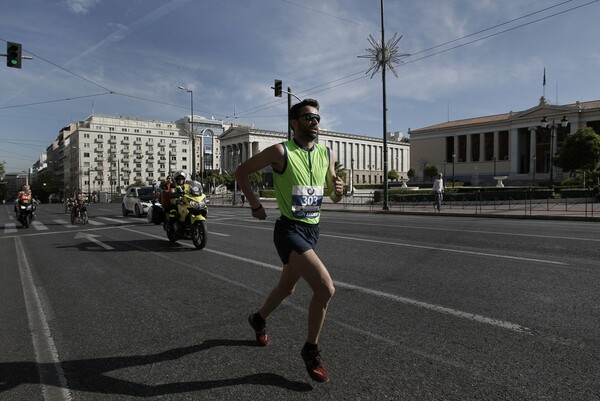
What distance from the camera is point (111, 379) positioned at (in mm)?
2752

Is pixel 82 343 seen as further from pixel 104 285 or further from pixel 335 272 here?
pixel 335 272

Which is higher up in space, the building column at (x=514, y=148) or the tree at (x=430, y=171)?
the building column at (x=514, y=148)

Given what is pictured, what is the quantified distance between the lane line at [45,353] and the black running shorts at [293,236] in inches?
62.9

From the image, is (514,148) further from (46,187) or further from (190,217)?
(46,187)

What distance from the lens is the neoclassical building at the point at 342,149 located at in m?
107

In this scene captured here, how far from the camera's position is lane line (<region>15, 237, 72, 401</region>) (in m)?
2.60

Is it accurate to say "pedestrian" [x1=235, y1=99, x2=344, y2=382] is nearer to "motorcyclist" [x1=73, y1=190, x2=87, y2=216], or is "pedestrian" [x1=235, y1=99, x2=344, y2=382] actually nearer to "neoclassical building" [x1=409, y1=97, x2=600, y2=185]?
"motorcyclist" [x1=73, y1=190, x2=87, y2=216]

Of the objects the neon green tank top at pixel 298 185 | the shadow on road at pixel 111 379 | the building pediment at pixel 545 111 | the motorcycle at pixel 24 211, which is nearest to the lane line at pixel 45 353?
the shadow on road at pixel 111 379

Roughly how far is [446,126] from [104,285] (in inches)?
3568

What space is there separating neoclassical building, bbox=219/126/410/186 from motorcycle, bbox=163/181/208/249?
85483mm

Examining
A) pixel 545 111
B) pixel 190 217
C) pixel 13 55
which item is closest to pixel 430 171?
pixel 545 111

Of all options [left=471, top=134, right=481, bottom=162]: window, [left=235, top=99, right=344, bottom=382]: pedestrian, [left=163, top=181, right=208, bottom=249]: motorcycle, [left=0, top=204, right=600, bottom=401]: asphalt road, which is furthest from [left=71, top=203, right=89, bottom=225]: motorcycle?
[left=471, top=134, right=481, bottom=162]: window

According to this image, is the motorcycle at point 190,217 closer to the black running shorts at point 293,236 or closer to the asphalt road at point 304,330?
the asphalt road at point 304,330

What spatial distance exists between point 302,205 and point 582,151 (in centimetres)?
4561
